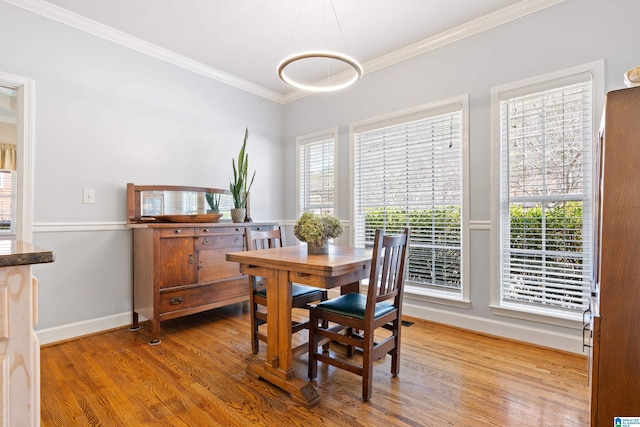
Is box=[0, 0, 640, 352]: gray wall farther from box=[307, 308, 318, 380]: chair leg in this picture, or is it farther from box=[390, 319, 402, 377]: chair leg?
box=[307, 308, 318, 380]: chair leg

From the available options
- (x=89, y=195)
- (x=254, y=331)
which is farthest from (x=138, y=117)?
(x=254, y=331)

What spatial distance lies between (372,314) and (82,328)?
8.40 ft

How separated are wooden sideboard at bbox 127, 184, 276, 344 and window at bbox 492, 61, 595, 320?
2.43 meters

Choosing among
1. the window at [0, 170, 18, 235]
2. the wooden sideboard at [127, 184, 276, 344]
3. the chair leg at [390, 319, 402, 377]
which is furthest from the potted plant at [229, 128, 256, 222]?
the window at [0, 170, 18, 235]

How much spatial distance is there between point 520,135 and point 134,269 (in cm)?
360

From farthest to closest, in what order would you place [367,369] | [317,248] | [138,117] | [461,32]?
[138,117], [461,32], [317,248], [367,369]

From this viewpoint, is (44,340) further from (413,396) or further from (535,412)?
(535,412)

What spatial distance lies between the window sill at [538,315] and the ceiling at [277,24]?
2.36m

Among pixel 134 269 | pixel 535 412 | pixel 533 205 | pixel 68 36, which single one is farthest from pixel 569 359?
pixel 68 36

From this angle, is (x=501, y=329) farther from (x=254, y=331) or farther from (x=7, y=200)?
(x=7, y=200)

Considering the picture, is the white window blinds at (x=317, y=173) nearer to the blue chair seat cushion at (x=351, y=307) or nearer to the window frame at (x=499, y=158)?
the window frame at (x=499, y=158)

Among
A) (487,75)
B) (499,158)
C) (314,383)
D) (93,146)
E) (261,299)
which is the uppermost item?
(487,75)

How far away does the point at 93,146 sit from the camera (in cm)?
285

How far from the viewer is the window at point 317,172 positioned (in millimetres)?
4023
